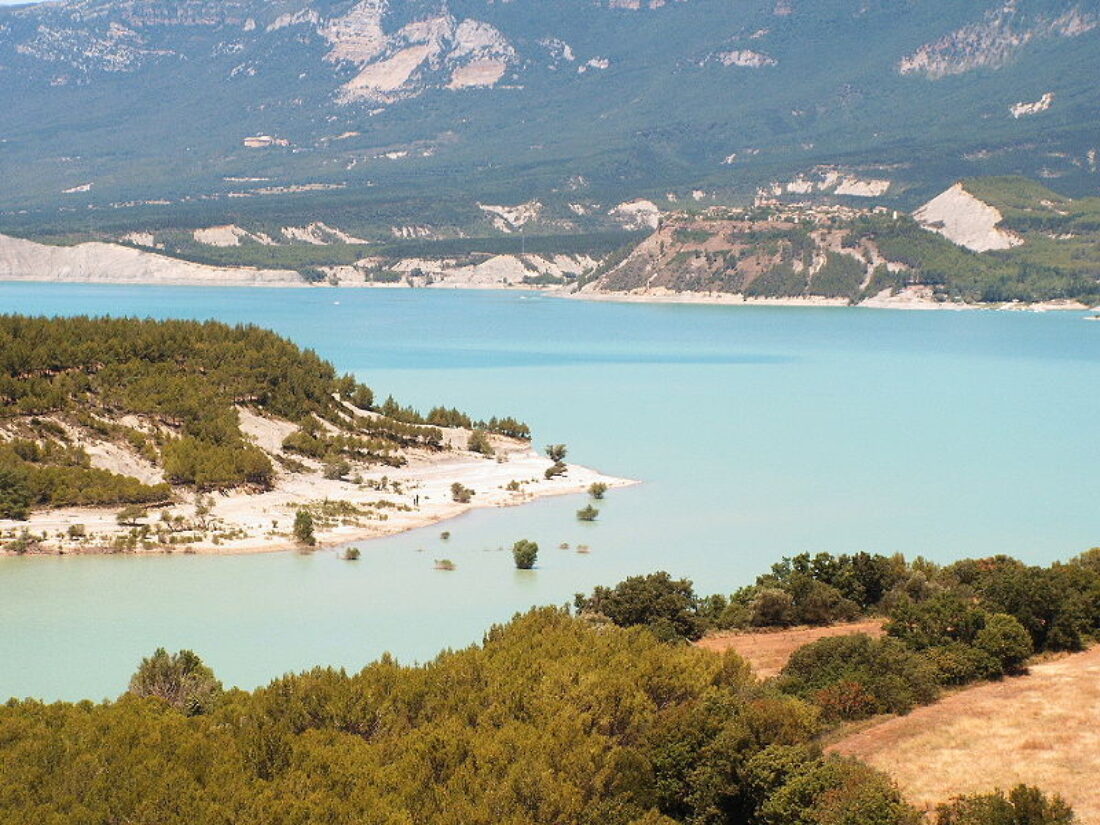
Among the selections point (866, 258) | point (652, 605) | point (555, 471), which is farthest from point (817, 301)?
point (652, 605)

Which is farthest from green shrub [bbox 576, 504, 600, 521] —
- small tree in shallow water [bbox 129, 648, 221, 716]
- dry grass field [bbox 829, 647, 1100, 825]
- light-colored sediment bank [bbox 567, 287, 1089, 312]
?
light-colored sediment bank [bbox 567, 287, 1089, 312]

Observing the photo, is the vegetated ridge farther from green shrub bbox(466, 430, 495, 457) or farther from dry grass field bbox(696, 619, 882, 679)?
dry grass field bbox(696, 619, 882, 679)

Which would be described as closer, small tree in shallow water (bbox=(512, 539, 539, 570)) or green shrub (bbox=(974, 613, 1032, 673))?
green shrub (bbox=(974, 613, 1032, 673))

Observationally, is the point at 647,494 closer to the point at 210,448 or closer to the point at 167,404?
the point at 210,448

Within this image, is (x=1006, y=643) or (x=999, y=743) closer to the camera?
(x=999, y=743)

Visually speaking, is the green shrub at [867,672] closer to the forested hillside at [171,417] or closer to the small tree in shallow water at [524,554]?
the small tree in shallow water at [524,554]

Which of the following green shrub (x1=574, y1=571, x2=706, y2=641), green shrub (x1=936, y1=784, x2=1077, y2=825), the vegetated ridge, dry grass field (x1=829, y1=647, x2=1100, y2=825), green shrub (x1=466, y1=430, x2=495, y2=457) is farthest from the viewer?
green shrub (x1=466, y1=430, x2=495, y2=457)

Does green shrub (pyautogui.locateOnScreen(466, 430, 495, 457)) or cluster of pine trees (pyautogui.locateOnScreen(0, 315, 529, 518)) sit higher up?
cluster of pine trees (pyautogui.locateOnScreen(0, 315, 529, 518))

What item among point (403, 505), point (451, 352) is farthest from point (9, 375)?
point (451, 352)
